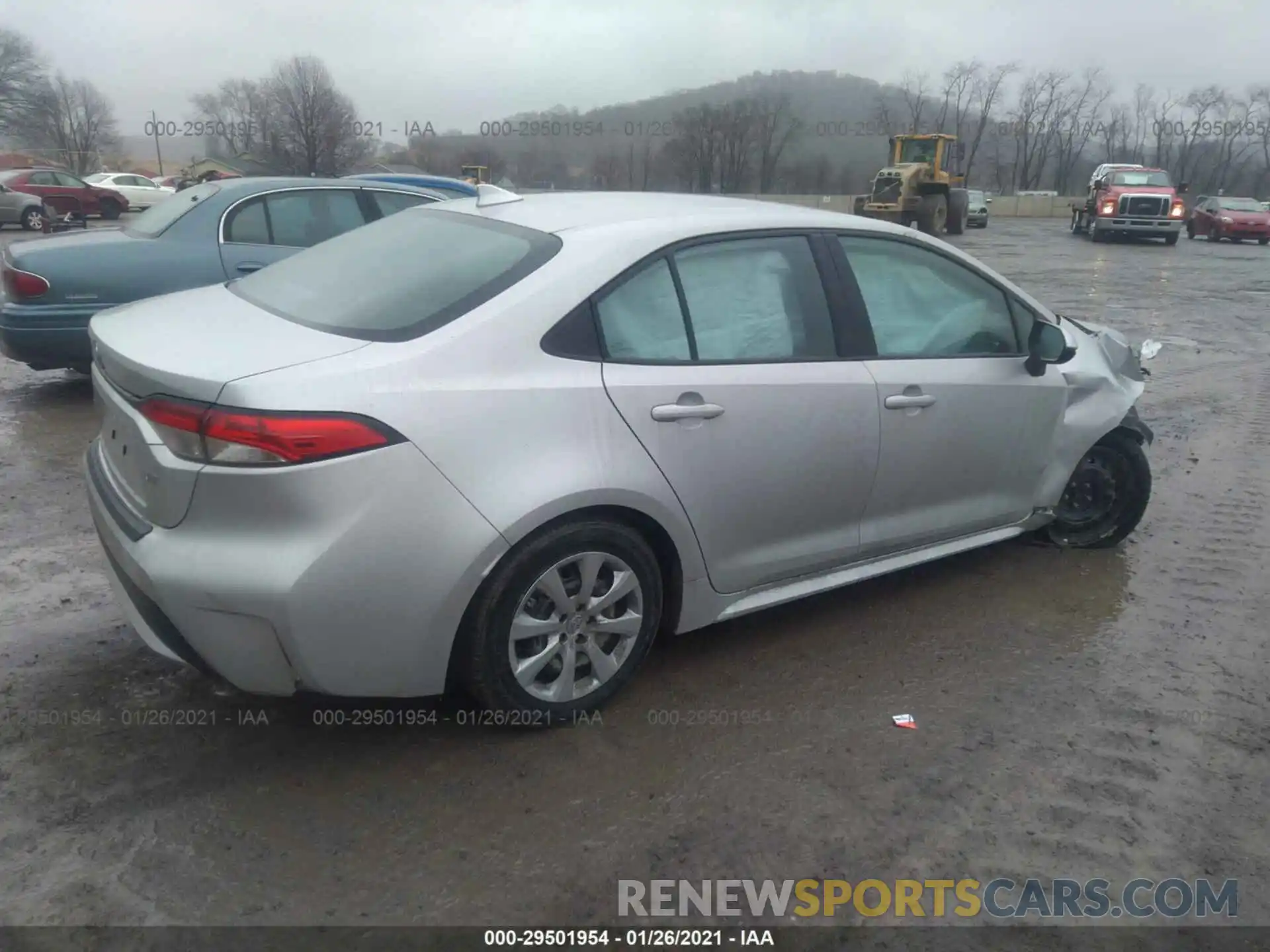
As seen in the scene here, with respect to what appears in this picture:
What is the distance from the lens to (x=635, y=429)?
2846 mm

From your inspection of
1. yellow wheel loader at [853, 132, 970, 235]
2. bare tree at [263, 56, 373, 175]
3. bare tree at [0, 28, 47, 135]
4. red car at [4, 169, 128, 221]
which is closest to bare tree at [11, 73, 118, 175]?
bare tree at [0, 28, 47, 135]

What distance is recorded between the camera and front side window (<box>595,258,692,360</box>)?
115 inches

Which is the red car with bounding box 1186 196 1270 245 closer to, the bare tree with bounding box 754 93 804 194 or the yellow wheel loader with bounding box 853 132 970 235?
the yellow wheel loader with bounding box 853 132 970 235

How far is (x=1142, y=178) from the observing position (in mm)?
28734

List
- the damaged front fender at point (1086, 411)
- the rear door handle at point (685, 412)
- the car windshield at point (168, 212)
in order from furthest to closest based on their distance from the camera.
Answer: the car windshield at point (168, 212) < the damaged front fender at point (1086, 411) < the rear door handle at point (685, 412)

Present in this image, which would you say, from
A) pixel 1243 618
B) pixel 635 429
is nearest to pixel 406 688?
pixel 635 429

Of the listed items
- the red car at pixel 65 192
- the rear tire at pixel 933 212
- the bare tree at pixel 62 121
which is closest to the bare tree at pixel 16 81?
the bare tree at pixel 62 121

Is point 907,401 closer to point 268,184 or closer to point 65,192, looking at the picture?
point 268,184

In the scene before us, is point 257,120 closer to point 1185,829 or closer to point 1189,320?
point 1189,320

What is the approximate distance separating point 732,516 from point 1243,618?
2.28m

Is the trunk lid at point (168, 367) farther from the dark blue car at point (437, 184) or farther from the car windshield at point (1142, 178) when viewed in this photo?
the car windshield at point (1142, 178)

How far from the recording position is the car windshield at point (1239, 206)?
3180 centimetres

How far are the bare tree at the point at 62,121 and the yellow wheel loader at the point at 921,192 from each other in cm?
4898

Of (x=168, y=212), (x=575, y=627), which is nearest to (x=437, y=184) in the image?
(x=168, y=212)
